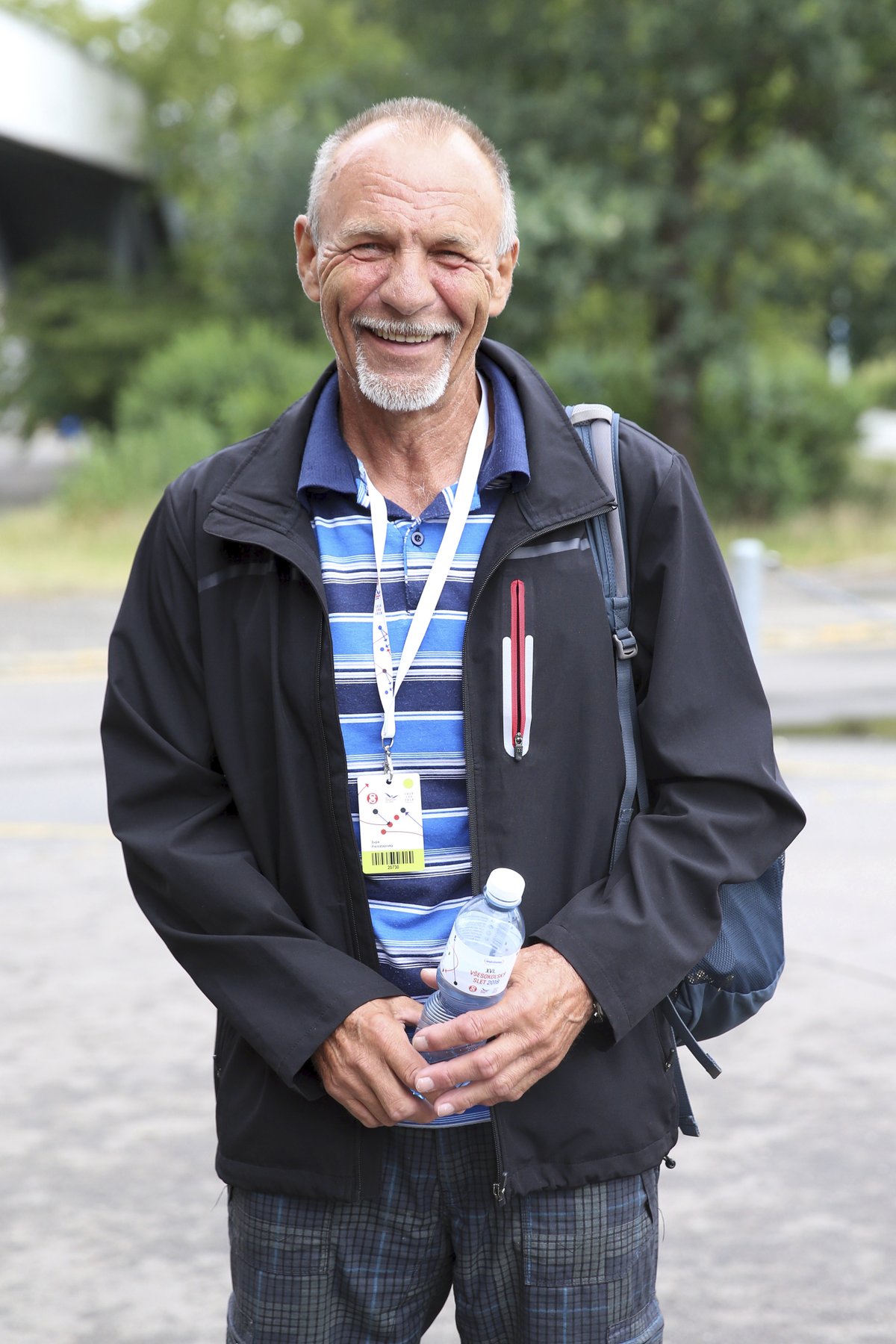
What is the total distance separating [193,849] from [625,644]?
0.60m

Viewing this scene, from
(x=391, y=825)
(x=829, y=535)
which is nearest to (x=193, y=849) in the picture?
(x=391, y=825)

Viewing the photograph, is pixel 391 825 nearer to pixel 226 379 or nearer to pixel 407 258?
pixel 407 258

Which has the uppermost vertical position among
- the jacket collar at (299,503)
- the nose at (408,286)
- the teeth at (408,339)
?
the nose at (408,286)

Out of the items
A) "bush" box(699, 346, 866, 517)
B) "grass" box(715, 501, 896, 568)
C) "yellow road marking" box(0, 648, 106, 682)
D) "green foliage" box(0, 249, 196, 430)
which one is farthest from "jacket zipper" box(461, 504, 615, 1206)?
"green foliage" box(0, 249, 196, 430)

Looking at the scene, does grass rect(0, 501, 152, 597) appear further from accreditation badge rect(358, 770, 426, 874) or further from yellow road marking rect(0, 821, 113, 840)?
accreditation badge rect(358, 770, 426, 874)

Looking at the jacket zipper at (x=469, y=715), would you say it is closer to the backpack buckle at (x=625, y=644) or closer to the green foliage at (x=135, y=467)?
the backpack buckle at (x=625, y=644)

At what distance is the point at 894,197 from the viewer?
22.1 m

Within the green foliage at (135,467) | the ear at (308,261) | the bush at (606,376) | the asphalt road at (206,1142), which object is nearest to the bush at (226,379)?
the green foliage at (135,467)

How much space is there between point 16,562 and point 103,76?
16784mm

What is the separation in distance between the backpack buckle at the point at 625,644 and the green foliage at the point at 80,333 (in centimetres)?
3185

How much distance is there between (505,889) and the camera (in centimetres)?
195

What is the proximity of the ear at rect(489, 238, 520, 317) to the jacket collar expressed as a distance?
6.1 inches

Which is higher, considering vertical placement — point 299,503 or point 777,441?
point 777,441

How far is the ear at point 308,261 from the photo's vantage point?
2.26 m
